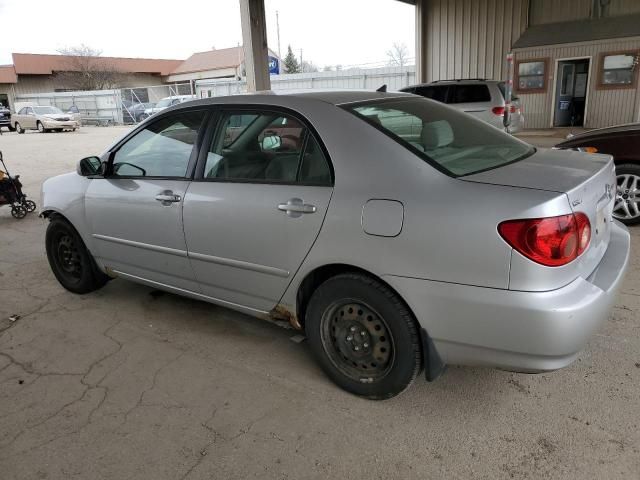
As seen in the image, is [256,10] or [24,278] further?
[256,10]

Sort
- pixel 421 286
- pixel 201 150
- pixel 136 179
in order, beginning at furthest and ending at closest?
pixel 136 179, pixel 201 150, pixel 421 286

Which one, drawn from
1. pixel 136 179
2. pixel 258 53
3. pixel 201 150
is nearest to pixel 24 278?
pixel 136 179

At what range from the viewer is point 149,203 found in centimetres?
349

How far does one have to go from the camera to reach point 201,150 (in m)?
3.29

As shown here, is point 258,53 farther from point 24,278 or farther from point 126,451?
point 126,451

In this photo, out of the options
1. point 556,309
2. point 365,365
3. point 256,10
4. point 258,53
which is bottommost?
point 365,365

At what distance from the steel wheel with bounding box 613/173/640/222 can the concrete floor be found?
80.8 inches

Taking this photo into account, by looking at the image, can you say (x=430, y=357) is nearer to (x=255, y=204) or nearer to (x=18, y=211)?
(x=255, y=204)

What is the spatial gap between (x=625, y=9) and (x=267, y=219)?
53.1 ft

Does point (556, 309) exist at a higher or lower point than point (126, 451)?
higher

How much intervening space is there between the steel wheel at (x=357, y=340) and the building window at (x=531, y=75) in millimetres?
15522

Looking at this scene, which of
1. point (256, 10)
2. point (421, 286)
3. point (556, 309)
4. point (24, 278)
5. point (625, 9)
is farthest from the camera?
point (625, 9)

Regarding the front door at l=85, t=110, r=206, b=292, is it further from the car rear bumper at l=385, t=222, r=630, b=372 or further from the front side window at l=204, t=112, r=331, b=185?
the car rear bumper at l=385, t=222, r=630, b=372

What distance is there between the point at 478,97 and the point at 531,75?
483cm
